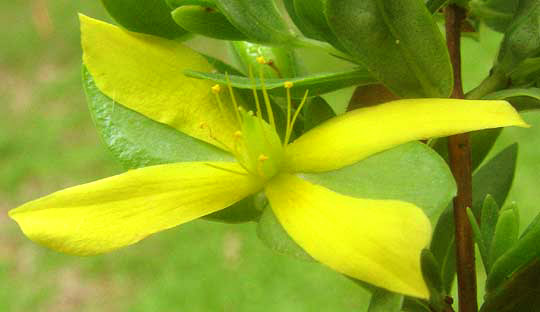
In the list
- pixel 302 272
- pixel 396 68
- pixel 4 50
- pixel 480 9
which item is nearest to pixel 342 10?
pixel 396 68

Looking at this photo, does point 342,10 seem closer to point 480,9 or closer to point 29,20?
point 480,9

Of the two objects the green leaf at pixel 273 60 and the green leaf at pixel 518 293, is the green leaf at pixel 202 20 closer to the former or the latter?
the green leaf at pixel 273 60

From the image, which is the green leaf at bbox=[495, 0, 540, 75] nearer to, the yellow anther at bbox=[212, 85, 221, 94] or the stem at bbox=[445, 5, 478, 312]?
the stem at bbox=[445, 5, 478, 312]

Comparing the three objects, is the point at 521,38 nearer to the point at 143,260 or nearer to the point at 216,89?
the point at 216,89

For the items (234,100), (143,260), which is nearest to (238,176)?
(234,100)

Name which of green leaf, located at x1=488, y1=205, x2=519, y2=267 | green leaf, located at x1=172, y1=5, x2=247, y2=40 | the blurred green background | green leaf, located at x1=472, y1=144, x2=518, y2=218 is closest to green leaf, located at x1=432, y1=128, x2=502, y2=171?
green leaf, located at x1=472, y1=144, x2=518, y2=218
